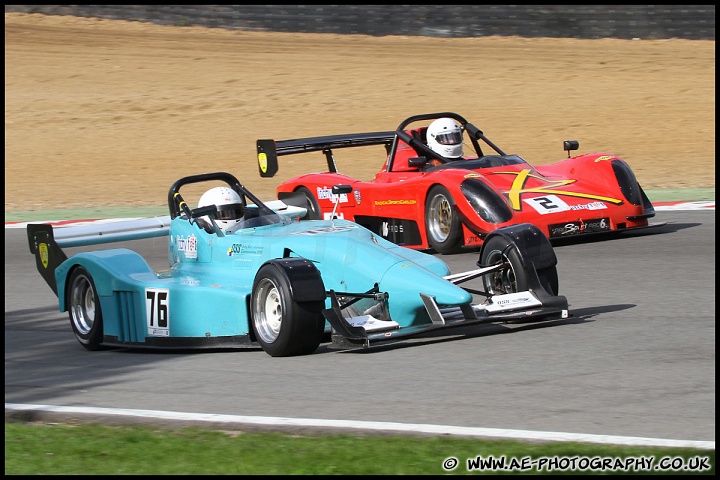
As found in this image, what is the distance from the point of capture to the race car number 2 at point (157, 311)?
8773 mm

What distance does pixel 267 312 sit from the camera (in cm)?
823

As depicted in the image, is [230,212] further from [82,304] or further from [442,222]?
[442,222]

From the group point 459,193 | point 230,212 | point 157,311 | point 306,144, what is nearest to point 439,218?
point 459,193

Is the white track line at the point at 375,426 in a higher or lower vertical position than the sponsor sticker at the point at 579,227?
lower

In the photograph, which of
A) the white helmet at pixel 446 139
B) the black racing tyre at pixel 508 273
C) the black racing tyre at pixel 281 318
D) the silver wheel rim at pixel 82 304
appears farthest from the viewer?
the white helmet at pixel 446 139

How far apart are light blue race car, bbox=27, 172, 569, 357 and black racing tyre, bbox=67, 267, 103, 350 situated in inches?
0.4

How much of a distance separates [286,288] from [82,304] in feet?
7.63

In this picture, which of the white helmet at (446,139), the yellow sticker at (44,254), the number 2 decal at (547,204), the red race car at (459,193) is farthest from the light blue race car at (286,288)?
the white helmet at (446,139)

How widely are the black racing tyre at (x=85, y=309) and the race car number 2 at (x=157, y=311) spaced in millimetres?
468

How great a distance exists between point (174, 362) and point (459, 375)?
2071 millimetres

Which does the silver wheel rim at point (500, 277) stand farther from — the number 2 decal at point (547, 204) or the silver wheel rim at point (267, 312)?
the number 2 decal at point (547, 204)

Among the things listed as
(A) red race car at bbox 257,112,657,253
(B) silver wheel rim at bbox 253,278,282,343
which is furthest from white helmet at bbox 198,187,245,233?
(A) red race car at bbox 257,112,657,253

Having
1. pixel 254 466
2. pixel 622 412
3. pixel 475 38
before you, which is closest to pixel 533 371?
pixel 622 412

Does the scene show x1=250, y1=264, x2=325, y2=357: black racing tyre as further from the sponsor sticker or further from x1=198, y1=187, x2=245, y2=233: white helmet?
the sponsor sticker
